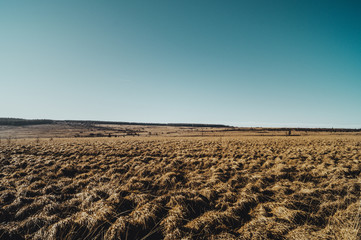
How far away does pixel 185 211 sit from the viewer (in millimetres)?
4477

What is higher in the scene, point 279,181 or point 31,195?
point 279,181

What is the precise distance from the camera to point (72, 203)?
16.2ft

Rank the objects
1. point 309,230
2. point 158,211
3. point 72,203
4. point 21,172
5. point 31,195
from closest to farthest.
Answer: point 309,230
point 158,211
point 72,203
point 31,195
point 21,172

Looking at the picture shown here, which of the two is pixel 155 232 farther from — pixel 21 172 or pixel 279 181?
pixel 21 172

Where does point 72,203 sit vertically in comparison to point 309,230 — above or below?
below

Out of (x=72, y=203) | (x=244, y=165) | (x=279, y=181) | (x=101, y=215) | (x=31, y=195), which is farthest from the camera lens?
(x=244, y=165)

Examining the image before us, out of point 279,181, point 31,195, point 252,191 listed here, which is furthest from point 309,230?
point 31,195

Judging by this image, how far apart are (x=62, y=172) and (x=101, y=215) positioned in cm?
578

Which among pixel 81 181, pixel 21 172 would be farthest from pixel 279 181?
pixel 21 172

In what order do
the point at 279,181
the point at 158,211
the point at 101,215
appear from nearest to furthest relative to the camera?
the point at 101,215
the point at 158,211
the point at 279,181

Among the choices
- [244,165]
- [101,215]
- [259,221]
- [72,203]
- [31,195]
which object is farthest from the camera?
[244,165]

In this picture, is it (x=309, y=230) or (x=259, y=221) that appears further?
(x=259, y=221)

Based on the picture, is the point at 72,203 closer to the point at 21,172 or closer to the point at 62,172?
the point at 62,172

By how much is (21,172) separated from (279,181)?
13.5 m
